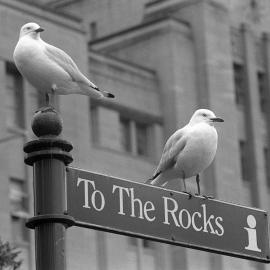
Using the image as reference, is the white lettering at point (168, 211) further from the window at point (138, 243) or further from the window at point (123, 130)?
the window at point (123, 130)

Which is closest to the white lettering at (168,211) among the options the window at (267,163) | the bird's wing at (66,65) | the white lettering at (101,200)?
the white lettering at (101,200)

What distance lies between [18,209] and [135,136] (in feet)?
27.8

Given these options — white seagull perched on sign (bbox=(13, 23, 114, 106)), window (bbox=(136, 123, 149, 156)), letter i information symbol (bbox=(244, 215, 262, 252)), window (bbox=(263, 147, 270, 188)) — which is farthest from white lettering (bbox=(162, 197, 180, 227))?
window (bbox=(263, 147, 270, 188))

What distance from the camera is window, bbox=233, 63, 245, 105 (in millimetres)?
52562

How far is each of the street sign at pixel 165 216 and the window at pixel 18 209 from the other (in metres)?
30.8

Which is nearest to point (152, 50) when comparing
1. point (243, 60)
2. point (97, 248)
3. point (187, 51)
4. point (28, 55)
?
point (187, 51)

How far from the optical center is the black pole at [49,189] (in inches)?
366

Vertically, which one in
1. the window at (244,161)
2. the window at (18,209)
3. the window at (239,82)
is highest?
the window at (239,82)

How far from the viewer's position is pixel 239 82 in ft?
173

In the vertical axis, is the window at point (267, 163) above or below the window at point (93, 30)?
below

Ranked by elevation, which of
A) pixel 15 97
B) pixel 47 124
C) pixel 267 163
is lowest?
pixel 47 124

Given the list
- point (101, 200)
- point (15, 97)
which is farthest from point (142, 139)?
point (101, 200)

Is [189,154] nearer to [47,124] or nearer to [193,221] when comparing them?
[193,221]

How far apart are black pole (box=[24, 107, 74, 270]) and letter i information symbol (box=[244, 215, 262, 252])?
1.70 meters
